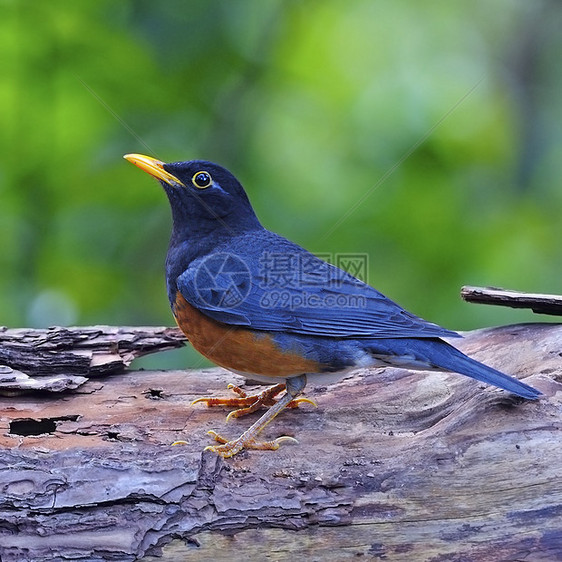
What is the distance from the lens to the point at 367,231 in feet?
24.0

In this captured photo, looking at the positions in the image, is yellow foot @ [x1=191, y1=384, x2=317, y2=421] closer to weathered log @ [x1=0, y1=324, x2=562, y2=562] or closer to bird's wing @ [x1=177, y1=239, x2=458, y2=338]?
weathered log @ [x1=0, y1=324, x2=562, y2=562]

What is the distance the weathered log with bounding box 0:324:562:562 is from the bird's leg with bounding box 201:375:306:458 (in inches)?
3.8

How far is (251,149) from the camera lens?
24.2 feet

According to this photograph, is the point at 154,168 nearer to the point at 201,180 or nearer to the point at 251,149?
the point at 201,180

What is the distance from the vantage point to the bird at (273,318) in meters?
5.36

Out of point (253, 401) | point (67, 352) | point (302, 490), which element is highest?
point (67, 352)

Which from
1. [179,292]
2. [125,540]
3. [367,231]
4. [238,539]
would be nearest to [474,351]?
[367,231]

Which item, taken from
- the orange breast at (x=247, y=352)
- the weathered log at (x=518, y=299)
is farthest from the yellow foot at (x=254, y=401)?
the weathered log at (x=518, y=299)

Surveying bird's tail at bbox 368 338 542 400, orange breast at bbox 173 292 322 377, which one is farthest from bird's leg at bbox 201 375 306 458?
bird's tail at bbox 368 338 542 400

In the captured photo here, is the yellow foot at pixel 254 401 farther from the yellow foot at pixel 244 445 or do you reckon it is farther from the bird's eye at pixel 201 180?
the bird's eye at pixel 201 180

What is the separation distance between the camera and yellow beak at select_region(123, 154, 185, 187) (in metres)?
6.23

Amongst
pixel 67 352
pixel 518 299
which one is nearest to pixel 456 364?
pixel 518 299

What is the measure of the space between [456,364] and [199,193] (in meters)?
2.74

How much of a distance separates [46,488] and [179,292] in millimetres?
2032
